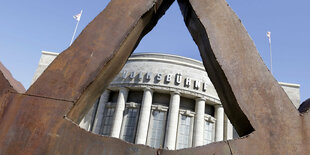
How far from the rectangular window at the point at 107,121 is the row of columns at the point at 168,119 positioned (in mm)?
279

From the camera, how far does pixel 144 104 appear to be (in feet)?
62.3

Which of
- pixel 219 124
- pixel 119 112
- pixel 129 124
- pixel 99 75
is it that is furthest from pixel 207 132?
pixel 99 75

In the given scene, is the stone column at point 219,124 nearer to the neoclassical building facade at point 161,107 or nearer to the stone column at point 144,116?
the neoclassical building facade at point 161,107

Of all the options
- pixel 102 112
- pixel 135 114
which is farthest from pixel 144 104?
pixel 102 112

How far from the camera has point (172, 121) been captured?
1856 centimetres

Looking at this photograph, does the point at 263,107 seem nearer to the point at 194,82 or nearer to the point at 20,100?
the point at 20,100

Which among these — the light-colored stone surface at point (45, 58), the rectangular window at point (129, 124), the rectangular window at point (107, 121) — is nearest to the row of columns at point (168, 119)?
the rectangular window at point (107, 121)

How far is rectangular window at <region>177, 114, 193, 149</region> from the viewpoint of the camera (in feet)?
61.5

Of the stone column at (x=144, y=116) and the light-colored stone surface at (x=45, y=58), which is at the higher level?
the light-colored stone surface at (x=45, y=58)

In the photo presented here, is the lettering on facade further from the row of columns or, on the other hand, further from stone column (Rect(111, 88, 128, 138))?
stone column (Rect(111, 88, 128, 138))

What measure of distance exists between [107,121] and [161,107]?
465 cm

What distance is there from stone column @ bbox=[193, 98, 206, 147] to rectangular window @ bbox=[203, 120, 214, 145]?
82 cm

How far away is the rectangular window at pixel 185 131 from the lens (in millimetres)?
18734

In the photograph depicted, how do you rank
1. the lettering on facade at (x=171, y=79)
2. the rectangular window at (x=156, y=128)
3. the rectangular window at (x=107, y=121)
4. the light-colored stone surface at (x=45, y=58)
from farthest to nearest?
the light-colored stone surface at (x=45, y=58) < the lettering on facade at (x=171, y=79) < the rectangular window at (x=107, y=121) < the rectangular window at (x=156, y=128)
